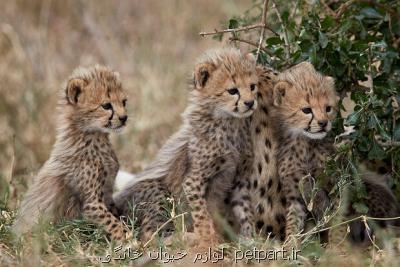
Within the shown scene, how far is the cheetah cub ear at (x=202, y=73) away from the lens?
494 centimetres

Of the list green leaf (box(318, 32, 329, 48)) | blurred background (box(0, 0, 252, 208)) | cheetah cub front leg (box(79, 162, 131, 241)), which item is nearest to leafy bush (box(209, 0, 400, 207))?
green leaf (box(318, 32, 329, 48))

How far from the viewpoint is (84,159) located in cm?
495

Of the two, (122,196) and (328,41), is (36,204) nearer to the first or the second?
(122,196)

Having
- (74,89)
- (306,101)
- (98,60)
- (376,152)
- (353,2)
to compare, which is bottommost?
(376,152)

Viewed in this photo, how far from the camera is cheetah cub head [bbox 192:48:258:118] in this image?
4.83 m

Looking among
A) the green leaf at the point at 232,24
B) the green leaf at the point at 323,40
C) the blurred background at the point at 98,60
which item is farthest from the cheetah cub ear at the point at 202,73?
the blurred background at the point at 98,60

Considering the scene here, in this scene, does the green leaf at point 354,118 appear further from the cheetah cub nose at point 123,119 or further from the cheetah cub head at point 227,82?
the cheetah cub nose at point 123,119

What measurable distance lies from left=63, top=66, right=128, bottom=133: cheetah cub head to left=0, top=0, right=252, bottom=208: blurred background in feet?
3.49

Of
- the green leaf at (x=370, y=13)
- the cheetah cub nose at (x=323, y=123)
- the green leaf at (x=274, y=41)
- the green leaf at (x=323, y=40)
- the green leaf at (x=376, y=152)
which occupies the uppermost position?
the green leaf at (x=370, y=13)

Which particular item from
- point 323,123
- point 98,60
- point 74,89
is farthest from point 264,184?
point 98,60

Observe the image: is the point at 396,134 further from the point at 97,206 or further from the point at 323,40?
the point at 97,206

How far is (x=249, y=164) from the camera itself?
504cm

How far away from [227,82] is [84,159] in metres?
0.86

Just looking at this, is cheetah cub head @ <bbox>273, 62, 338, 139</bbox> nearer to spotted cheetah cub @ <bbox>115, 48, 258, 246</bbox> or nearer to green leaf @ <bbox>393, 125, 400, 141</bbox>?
spotted cheetah cub @ <bbox>115, 48, 258, 246</bbox>
